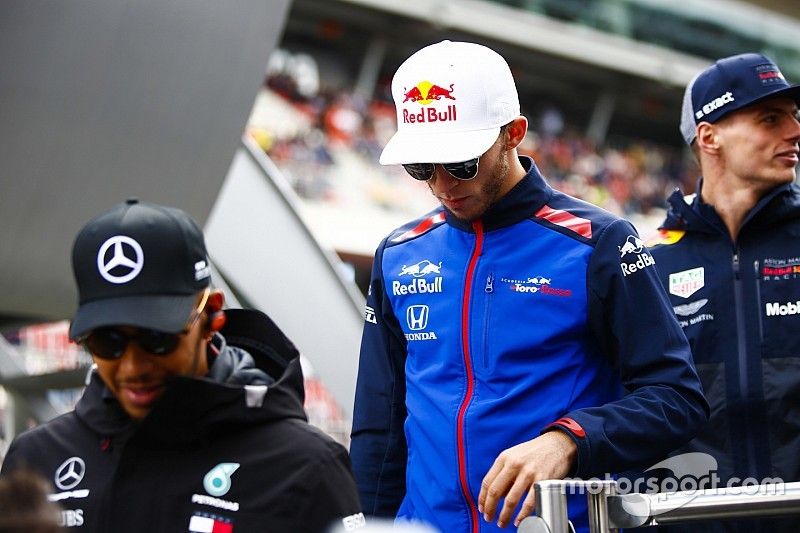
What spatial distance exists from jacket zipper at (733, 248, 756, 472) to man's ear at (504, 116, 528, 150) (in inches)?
36.0

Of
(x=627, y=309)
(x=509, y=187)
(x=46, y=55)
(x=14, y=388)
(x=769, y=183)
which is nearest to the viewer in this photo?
(x=627, y=309)

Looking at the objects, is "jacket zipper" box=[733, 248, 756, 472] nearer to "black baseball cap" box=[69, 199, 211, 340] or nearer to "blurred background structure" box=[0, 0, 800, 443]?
"black baseball cap" box=[69, 199, 211, 340]

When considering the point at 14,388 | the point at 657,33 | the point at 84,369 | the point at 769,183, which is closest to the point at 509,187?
the point at 769,183

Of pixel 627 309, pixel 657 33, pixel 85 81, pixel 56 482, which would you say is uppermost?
pixel 657 33

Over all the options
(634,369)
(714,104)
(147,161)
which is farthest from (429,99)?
(147,161)

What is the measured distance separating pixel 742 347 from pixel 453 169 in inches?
44.0

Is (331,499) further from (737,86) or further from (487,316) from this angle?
(737,86)

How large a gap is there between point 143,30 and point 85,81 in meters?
0.29

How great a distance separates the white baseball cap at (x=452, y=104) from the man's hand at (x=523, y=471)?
2.23 feet

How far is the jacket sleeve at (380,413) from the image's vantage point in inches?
125

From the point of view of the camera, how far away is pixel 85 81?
4.75 m

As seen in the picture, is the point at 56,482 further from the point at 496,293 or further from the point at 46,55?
the point at 46,55

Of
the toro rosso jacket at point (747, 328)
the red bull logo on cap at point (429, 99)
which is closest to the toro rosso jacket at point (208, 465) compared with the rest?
the red bull logo on cap at point (429, 99)

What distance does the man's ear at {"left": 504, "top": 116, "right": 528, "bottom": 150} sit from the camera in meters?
3.01
